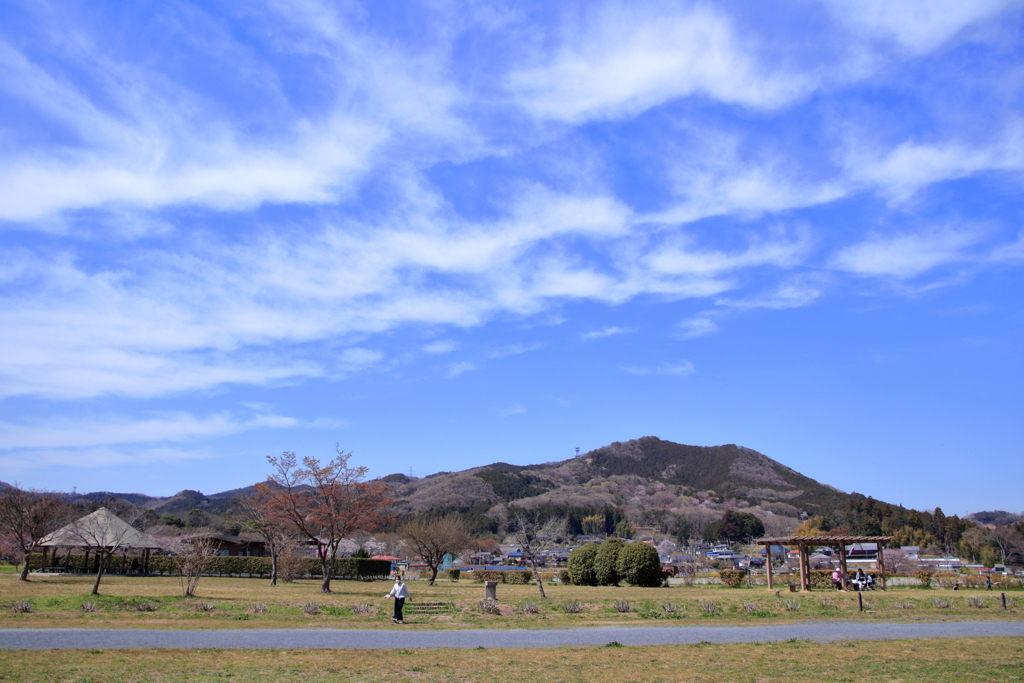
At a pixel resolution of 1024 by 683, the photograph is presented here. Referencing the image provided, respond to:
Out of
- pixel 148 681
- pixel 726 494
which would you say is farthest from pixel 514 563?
pixel 726 494

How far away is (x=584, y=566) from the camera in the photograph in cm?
3888

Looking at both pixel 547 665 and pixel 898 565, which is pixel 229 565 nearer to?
pixel 547 665

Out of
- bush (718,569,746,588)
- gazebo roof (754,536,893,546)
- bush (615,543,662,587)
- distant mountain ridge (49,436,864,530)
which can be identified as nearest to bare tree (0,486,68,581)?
bush (615,543,662,587)

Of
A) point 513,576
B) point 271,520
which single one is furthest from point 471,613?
point 513,576

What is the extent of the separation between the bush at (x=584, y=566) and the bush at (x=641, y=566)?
239cm

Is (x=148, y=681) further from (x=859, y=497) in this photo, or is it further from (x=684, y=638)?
(x=859, y=497)

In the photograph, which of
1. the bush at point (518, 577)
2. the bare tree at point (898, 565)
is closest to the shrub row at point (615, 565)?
the bush at point (518, 577)

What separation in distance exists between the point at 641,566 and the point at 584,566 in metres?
4.12

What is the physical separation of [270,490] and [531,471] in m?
158

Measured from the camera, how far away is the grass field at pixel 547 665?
875 centimetres

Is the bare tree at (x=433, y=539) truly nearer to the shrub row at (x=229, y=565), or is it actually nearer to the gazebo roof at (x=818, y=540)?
the shrub row at (x=229, y=565)

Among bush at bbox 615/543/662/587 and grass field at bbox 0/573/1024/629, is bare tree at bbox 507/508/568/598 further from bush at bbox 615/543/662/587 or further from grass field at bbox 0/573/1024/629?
grass field at bbox 0/573/1024/629

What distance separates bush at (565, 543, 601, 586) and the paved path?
22594 mm

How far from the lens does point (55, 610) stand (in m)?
16.9
